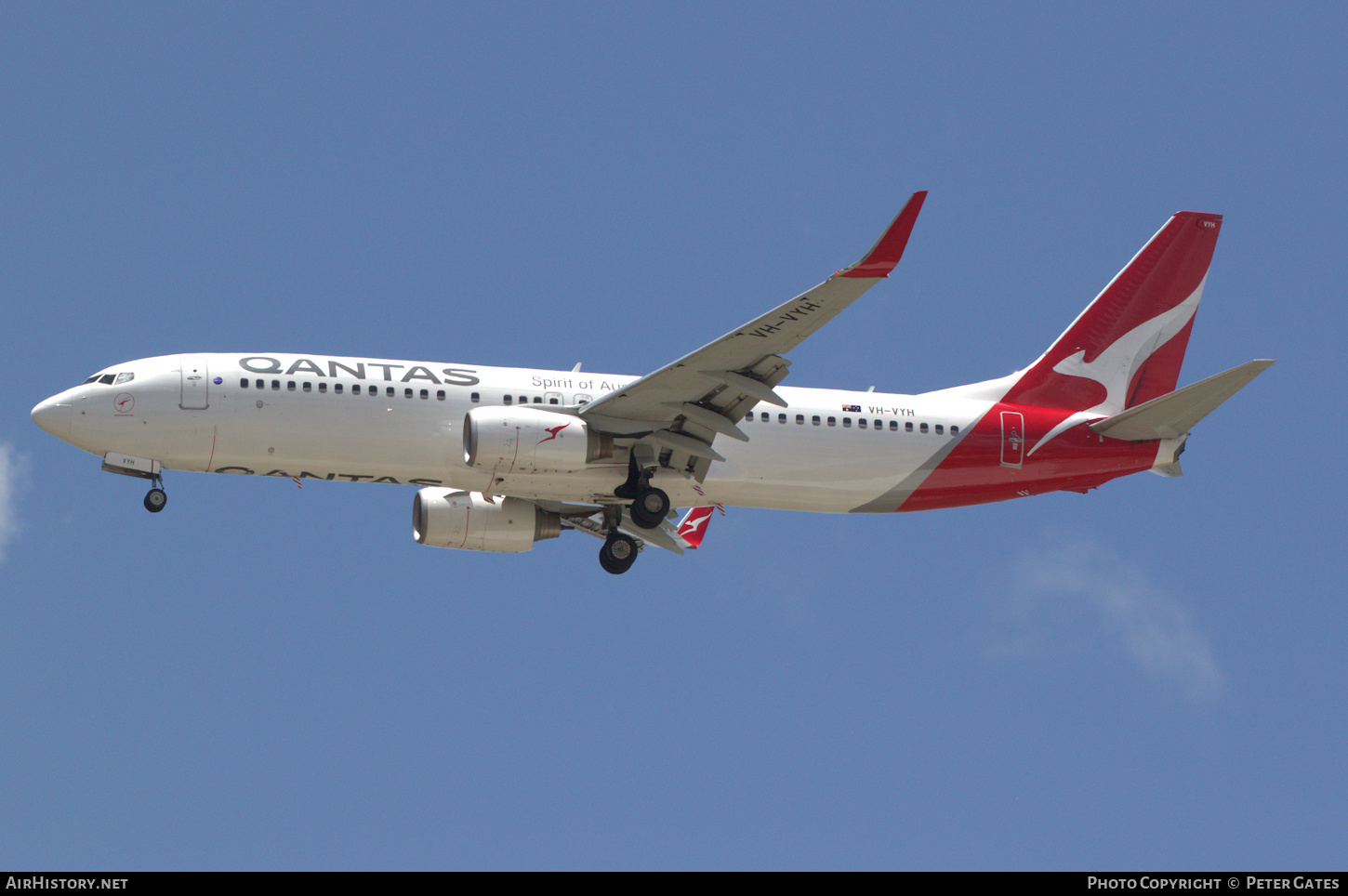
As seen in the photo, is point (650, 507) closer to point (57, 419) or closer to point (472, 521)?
point (472, 521)

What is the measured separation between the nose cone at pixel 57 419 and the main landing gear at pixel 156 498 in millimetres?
1969

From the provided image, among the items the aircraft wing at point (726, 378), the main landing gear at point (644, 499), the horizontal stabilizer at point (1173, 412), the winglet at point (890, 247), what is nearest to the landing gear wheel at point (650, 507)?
the main landing gear at point (644, 499)

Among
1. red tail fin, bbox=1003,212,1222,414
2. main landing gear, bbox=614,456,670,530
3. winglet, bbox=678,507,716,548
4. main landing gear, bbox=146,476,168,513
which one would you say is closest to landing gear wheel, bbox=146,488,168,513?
main landing gear, bbox=146,476,168,513

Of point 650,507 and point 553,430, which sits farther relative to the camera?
point 650,507

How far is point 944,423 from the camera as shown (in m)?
34.4

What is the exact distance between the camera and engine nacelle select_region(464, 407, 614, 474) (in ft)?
101

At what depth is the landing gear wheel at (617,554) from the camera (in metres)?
35.7

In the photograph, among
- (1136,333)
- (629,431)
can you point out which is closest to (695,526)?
(629,431)

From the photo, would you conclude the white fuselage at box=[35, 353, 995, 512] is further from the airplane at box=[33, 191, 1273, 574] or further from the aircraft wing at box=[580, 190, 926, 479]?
the aircraft wing at box=[580, 190, 926, 479]

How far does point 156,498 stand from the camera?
31.9 m

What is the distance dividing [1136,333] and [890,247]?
45.5 ft

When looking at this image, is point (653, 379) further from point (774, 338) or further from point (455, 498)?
point (455, 498)

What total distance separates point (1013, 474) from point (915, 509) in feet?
7.76

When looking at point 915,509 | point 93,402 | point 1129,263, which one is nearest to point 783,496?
point 915,509
